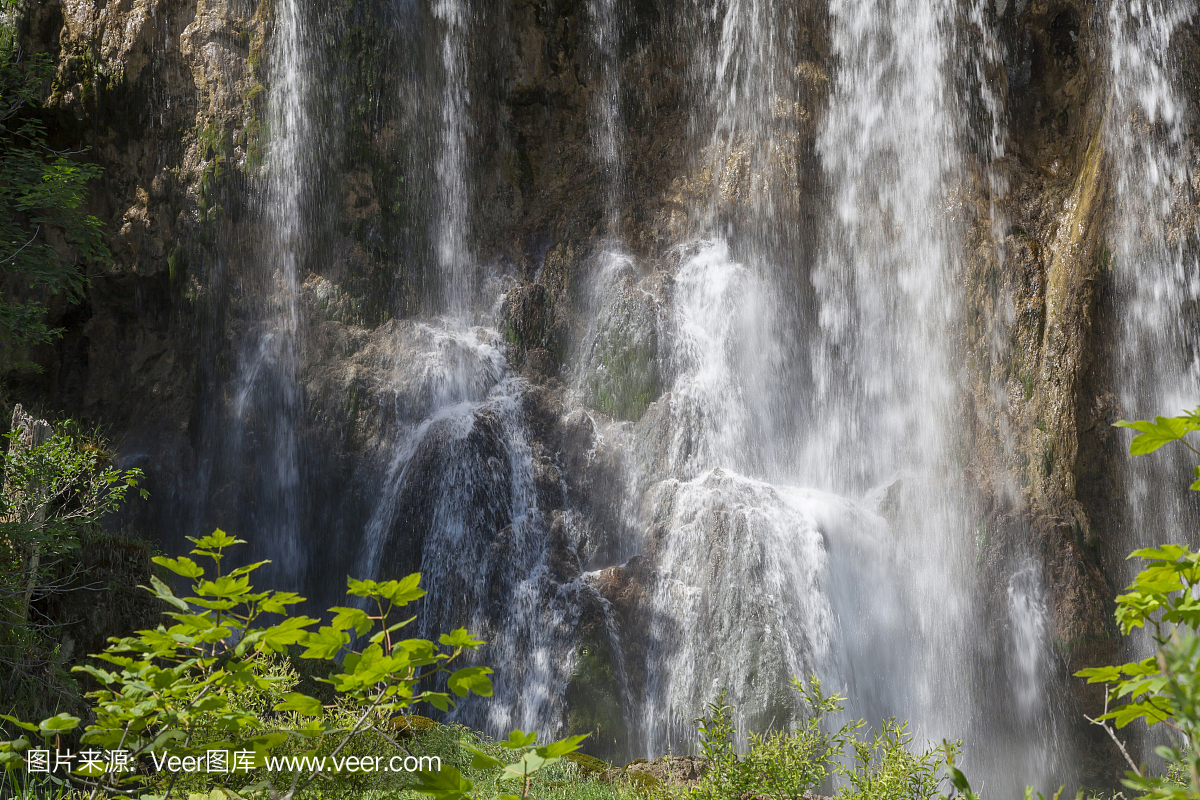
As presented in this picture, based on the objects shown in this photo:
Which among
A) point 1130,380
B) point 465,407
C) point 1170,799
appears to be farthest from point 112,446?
point 1130,380

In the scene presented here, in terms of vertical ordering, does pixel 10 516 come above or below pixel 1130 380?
below

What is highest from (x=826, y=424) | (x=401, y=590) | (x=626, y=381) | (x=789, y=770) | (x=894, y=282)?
(x=894, y=282)

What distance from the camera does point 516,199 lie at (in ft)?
A: 46.6

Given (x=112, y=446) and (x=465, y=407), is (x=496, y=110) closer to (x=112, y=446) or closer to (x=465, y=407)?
(x=465, y=407)

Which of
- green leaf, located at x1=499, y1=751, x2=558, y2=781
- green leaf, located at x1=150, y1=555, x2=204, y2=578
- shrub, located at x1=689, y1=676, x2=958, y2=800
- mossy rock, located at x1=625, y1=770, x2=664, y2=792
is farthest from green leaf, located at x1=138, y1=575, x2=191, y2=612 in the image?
mossy rock, located at x1=625, y1=770, x2=664, y2=792

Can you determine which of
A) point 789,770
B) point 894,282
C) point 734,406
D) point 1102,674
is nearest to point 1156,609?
point 1102,674

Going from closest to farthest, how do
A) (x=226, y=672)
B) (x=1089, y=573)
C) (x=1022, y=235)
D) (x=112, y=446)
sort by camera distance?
(x=226, y=672)
(x=1089, y=573)
(x=1022, y=235)
(x=112, y=446)

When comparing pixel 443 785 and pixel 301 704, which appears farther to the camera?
pixel 301 704

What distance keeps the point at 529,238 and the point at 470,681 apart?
13167 mm

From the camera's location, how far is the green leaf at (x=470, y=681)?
1.35 metres

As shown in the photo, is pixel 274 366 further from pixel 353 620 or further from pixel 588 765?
pixel 353 620

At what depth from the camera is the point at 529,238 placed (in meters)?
14.0

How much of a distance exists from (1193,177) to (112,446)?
15961 mm

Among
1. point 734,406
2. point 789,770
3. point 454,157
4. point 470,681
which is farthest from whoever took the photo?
point 454,157
